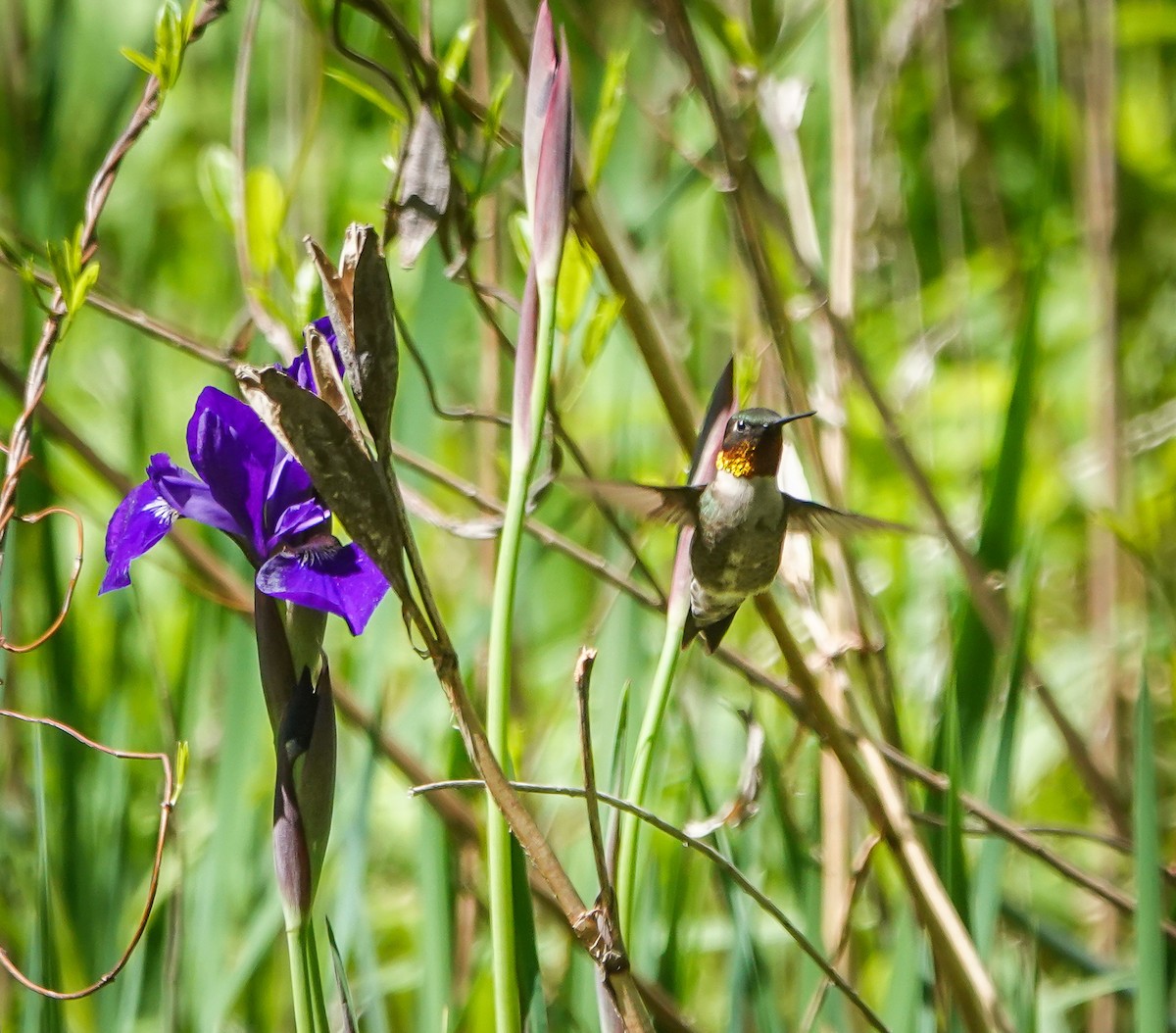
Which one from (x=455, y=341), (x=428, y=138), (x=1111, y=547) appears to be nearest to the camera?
(x=428, y=138)

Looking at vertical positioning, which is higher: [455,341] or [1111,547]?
[455,341]

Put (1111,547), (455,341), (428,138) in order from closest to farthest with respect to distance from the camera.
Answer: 1. (428,138)
2. (1111,547)
3. (455,341)

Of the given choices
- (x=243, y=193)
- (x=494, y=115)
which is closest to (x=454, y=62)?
(x=494, y=115)

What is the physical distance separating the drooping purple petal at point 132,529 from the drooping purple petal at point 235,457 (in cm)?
4

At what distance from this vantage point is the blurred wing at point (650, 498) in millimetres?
774

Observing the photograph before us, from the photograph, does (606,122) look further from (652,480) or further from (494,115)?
(652,480)

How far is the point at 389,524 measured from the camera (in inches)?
22.0

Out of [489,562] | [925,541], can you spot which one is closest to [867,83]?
[925,541]

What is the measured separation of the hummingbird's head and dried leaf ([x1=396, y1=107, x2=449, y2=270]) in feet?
0.77

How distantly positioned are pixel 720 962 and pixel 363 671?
2.59ft

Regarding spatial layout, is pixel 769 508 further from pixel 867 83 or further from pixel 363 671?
pixel 867 83

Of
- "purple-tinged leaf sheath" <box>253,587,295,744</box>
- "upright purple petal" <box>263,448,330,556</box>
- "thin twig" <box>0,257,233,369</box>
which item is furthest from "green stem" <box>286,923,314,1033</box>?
"thin twig" <box>0,257,233,369</box>

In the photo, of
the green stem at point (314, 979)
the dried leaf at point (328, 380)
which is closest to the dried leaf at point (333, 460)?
the dried leaf at point (328, 380)

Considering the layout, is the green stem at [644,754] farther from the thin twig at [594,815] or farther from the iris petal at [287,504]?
the iris petal at [287,504]
